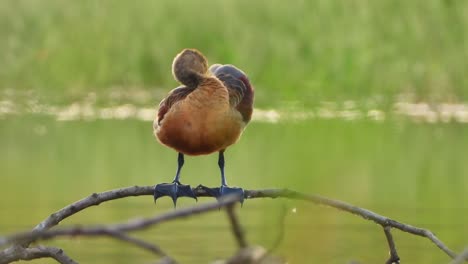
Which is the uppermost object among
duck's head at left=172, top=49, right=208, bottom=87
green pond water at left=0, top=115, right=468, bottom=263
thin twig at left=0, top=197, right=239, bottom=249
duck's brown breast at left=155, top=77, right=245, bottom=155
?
duck's head at left=172, top=49, right=208, bottom=87

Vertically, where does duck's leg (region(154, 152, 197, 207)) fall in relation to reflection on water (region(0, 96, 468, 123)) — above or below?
above

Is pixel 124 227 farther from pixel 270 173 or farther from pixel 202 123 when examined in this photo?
pixel 270 173

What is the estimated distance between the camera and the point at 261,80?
12273 mm

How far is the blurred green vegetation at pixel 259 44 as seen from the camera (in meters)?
12.0

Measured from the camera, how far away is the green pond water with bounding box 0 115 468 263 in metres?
6.50

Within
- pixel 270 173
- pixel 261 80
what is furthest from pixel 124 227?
pixel 261 80

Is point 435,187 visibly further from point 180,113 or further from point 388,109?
point 180,113

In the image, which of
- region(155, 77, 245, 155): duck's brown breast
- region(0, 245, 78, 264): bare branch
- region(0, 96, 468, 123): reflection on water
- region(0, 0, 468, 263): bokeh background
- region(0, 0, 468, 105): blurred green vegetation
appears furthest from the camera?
region(0, 96, 468, 123): reflection on water

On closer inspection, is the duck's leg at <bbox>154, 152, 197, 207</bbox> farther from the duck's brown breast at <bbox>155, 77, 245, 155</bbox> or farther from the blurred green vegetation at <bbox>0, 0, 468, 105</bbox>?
the blurred green vegetation at <bbox>0, 0, 468, 105</bbox>

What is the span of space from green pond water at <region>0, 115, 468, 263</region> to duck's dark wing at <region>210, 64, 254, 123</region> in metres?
1.33

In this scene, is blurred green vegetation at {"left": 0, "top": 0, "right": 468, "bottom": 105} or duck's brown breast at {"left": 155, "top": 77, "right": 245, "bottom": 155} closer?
duck's brown breast at {"left": 155, "top": 77, "right": 245, "bottom": 155}

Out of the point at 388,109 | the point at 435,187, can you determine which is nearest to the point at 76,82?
the point at 388,109

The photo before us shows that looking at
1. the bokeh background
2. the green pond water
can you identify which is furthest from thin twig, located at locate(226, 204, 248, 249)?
the bokeh background

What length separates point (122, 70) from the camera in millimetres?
12359
